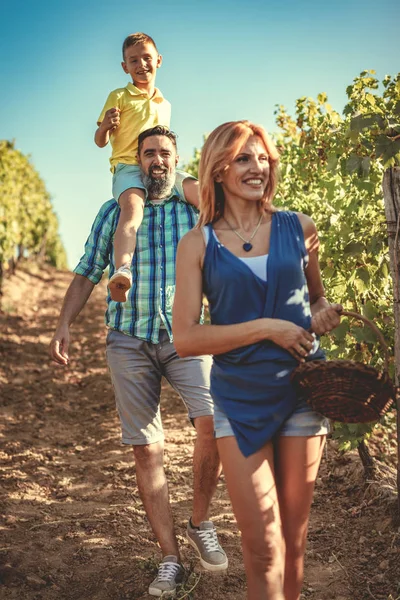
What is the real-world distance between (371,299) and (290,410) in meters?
2.38

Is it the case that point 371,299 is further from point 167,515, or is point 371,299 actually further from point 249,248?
point 249,248

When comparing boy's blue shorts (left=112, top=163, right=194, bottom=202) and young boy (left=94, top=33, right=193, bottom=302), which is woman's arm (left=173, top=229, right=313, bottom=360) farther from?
boy's blue shorts (left=112, top=163, right=194, bottom=202)

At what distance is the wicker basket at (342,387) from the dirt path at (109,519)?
1.43 metres

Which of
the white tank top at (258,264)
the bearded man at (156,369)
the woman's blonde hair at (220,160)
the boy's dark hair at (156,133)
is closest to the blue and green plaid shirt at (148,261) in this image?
the bearded man at (156,369)

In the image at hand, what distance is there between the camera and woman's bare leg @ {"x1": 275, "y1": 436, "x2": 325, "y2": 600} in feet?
6.91

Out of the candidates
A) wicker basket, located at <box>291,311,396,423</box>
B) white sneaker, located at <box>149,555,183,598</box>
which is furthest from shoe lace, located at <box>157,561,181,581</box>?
wicker basket, located at <box>291,311,396,423</box>

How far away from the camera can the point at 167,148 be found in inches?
132

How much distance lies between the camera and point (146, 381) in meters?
3.11

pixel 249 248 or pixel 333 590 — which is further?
pixel 333 590

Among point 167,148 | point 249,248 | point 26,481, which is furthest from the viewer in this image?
point 26,481

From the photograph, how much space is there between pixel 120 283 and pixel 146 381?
49cm

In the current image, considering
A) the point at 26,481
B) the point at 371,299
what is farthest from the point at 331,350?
the point at 26,481

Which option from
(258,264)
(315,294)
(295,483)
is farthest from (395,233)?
(295,483)

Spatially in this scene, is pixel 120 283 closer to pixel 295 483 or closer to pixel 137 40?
pixel 295 483
